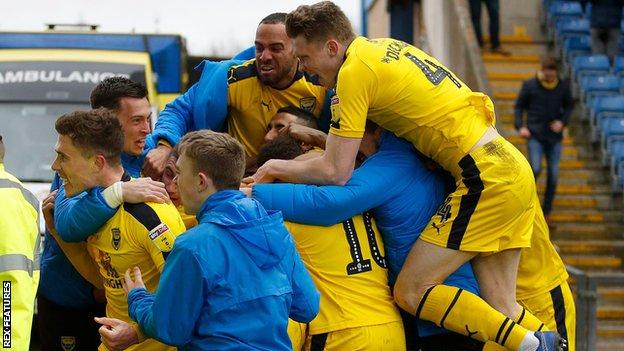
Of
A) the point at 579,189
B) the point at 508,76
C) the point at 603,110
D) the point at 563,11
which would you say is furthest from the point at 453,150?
the point at 563,11

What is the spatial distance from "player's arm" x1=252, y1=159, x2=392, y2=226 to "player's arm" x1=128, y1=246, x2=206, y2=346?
1.04 m

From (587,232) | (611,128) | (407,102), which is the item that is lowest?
(587,232)

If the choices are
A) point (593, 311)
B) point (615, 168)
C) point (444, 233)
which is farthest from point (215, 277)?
point (615, 168)

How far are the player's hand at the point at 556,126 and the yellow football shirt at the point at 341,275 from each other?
9.03 m

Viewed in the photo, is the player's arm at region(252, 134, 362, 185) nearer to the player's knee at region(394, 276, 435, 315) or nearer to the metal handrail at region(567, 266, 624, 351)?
the player's knee at region(394, 276, 435, 315)

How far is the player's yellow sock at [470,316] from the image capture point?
543 centimetres

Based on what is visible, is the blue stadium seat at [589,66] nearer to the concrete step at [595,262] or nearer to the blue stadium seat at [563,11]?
the blue stadium seat at [563,11]

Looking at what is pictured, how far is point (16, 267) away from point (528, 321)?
2418 mm

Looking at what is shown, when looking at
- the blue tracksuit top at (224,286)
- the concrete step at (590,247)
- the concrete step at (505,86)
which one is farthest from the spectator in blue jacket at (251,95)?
the concrete step at (505,86)

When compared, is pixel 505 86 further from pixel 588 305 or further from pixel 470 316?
pixel 470 316

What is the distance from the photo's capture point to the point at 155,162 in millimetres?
5730

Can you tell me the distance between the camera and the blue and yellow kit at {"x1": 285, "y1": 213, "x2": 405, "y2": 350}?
5.37 m

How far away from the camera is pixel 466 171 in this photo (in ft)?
18.2

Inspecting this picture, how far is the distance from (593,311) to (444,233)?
174 inches
